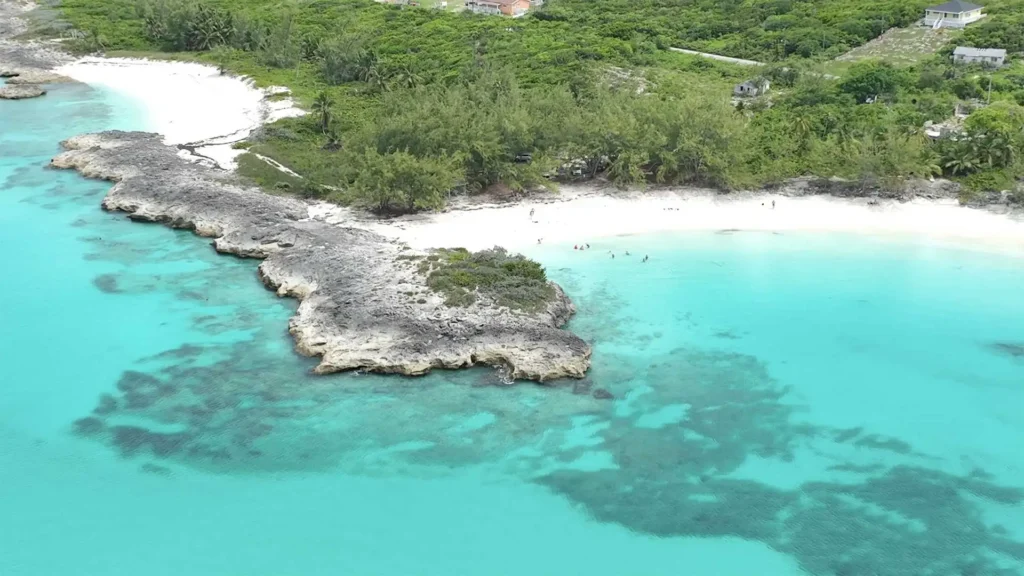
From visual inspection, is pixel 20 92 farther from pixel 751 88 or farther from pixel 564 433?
pixel 564 433

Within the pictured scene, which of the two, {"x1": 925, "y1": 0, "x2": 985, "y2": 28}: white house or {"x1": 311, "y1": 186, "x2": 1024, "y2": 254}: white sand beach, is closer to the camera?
{"x1": 311, "y1": 186, "x2": 1024, "y2": 254}: white sand beach

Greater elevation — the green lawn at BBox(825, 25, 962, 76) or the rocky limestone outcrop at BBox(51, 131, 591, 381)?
the green lawn at BBox(825, 25, 962, 76)

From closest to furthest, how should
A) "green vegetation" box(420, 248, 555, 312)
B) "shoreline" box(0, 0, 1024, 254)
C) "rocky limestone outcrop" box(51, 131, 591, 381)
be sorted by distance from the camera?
1. "rocky limestone outcrop" box(51, 131, 591, 381)
2. "green vegetation" box(420, 248, 555, 312)
3. "shoreline" box(0, 0, 1024, 254)

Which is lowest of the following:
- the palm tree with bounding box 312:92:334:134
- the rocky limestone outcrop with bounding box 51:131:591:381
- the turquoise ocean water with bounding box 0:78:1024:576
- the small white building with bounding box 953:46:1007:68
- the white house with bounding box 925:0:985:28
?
the turquoise ocean water with bounding box 0:78:1024:576

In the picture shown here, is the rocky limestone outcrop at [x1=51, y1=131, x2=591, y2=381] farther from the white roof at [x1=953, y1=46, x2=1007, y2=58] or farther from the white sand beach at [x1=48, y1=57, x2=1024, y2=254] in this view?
the white roof at [x1=953, y1=46, x2=1007, y2=58]

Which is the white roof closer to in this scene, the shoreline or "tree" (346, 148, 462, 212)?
the shoreline

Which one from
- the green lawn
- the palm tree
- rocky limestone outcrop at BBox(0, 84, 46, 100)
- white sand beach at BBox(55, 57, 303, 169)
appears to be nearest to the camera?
the palm tree

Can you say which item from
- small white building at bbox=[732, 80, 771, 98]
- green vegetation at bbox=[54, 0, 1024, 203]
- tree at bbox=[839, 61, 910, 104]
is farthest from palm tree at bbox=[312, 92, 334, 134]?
tree at bbox=[839, 61, 910, 104]
